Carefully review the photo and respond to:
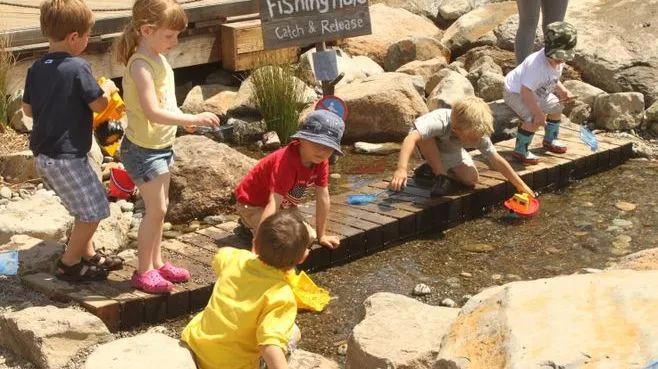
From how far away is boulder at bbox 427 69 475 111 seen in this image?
27.0 ft

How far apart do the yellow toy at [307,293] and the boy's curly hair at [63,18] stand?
5.04 feet

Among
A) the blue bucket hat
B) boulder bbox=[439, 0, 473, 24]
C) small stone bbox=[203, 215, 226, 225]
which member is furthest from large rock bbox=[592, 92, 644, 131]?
the blue bucket hat

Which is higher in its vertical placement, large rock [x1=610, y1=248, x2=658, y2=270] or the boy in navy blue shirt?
the boy in navy blue shirt

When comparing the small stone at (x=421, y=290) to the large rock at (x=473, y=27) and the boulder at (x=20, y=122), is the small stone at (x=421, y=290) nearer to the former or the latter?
the boulder at (x=20, y=122)

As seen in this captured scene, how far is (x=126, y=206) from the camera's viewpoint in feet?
21.4

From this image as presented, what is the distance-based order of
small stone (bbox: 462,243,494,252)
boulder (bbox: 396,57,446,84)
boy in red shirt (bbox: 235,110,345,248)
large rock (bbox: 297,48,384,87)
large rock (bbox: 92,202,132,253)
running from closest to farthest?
boy in red shirt (bbox: 235,110,345,248), large rock (bbox: 92,202,132,253), small stone (bbox: 462,243,494,252), large rock (bbox: 297,48,384,87), boulder (bbox: 396,57,446,84)

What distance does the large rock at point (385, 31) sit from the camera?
10414 millimetres

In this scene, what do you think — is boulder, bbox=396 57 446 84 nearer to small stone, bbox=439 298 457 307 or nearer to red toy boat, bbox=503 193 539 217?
red toy boat, bbox=503 193 539 217

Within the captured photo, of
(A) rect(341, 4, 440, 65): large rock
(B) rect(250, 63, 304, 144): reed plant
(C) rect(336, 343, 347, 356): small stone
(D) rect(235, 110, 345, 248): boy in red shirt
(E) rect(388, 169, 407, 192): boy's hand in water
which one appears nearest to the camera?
(C) rect(336, 343, 347, 356): small stone

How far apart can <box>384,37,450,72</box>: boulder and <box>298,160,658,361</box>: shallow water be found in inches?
132

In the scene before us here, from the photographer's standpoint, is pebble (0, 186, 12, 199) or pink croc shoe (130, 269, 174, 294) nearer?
pink croc shoe (130, 269, 174, 294)

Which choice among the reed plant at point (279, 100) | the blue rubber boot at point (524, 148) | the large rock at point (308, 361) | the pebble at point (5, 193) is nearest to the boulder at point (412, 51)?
the reed plant at point (279, 100)

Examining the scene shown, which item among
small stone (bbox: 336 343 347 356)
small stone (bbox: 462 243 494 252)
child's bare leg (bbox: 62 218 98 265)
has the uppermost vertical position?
child's bare leg (bbox: 62 218 98 265)

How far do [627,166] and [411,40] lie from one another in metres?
3.08
